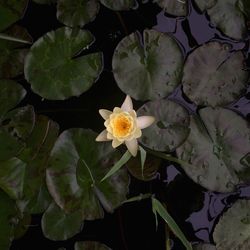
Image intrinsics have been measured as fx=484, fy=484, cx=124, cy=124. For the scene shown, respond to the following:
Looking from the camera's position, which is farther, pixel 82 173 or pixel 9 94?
pixel 9 94

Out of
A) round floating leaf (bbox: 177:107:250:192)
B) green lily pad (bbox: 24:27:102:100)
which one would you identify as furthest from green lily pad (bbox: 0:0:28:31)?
round floating leaf (bbox: 177:107:250:192)

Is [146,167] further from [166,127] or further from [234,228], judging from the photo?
[234,228]

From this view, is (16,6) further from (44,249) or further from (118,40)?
(44,249)

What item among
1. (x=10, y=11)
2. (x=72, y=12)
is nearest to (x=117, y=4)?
(x=72, y=12)

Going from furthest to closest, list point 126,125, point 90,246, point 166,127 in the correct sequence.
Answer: point 90,246
point 166,127
point 126,125

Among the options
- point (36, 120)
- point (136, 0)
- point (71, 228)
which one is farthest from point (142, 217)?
point (136, 0)

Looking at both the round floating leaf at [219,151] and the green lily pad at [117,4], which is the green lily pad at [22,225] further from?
the green lily pad at [117,4]

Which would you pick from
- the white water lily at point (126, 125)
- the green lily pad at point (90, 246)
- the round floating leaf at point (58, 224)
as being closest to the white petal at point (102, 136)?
the white water lily at point (126, 125)

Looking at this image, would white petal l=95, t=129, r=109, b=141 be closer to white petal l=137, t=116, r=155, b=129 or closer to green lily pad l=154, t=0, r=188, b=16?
white petal l=137, t=116, r=155, b=129
